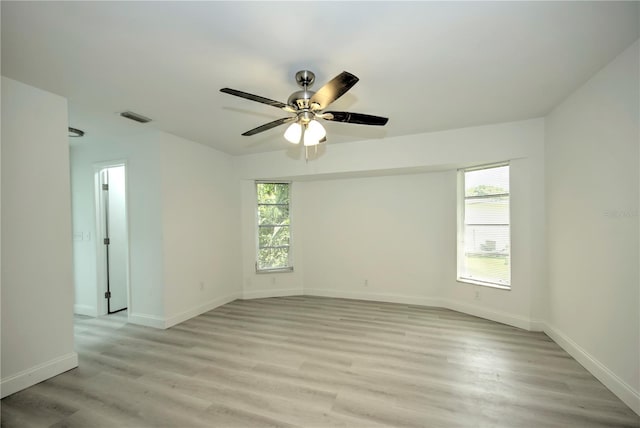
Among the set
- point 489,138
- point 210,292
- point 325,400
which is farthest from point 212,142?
point 489,138

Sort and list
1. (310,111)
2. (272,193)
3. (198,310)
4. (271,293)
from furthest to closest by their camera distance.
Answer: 1. (272,193)
2. (271,293)
3. (198,310)
4. (310,111)

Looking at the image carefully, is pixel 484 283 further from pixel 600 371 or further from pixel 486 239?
pixel 600 371

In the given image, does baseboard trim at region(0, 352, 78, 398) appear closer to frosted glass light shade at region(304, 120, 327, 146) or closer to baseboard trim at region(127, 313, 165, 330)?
baseboard trim at region(127, 313, 165, 330)

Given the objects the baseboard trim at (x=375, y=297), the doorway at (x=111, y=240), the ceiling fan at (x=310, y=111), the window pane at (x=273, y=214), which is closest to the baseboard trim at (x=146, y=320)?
the doorway at (x=111, y=240)

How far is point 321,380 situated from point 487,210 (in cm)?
318

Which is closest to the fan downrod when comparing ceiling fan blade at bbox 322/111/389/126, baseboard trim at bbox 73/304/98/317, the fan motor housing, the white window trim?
the fan motor housing

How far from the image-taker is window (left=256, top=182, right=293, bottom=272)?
16.2 feet

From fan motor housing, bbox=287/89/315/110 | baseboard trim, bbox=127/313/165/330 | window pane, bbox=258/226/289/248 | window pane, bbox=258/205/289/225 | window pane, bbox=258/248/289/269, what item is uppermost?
fan motor housing, bbox=287/89/315/110

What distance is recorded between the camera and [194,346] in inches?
116

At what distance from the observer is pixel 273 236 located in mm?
4973

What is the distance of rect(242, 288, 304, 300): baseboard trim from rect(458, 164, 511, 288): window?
2.87 m

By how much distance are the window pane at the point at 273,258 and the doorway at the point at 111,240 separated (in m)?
2.11

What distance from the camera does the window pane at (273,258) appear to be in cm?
491

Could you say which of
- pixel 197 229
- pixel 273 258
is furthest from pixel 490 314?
pixel 197 229
